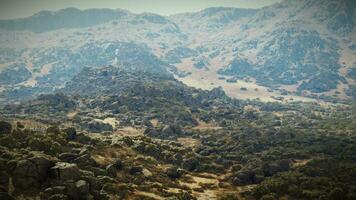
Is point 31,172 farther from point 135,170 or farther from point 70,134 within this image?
point 70,134

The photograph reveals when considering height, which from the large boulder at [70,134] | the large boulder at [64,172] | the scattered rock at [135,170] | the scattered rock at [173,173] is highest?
the large boulder at [64,172]

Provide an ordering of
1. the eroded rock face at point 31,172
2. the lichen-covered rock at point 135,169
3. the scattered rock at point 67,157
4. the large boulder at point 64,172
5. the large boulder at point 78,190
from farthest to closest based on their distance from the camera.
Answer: the lichen-covered rock at point 135,169, the scattered rock at point 67,157, the large boulder at point 64,172, the eroded rock face at point 31,172, the large boulder at point 78,190

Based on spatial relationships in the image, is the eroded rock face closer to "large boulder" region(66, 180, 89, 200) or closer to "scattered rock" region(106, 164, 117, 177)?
"large boulder" region(66, 180, 89, 200)

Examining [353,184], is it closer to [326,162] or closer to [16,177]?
[326,162]

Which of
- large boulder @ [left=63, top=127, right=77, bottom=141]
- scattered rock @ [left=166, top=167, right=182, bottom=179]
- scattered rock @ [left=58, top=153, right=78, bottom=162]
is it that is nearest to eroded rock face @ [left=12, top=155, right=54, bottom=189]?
scattered rock @ [left=58, top=153, right=78, bottom=162]

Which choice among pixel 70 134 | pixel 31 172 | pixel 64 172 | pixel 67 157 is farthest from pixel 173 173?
pixel 31 172

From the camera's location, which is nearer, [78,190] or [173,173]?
[78,190]

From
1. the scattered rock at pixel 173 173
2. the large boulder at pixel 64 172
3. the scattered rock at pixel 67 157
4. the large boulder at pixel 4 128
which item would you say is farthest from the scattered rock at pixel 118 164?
the large boulder at pixel 4 128

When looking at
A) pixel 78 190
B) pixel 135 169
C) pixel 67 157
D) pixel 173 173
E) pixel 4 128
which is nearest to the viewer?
pixel 78 190

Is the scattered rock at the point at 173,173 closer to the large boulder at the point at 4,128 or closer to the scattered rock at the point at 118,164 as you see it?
the scattered rock at the point at 118,164

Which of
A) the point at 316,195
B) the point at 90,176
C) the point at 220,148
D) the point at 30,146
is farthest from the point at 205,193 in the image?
the point at 220,148
